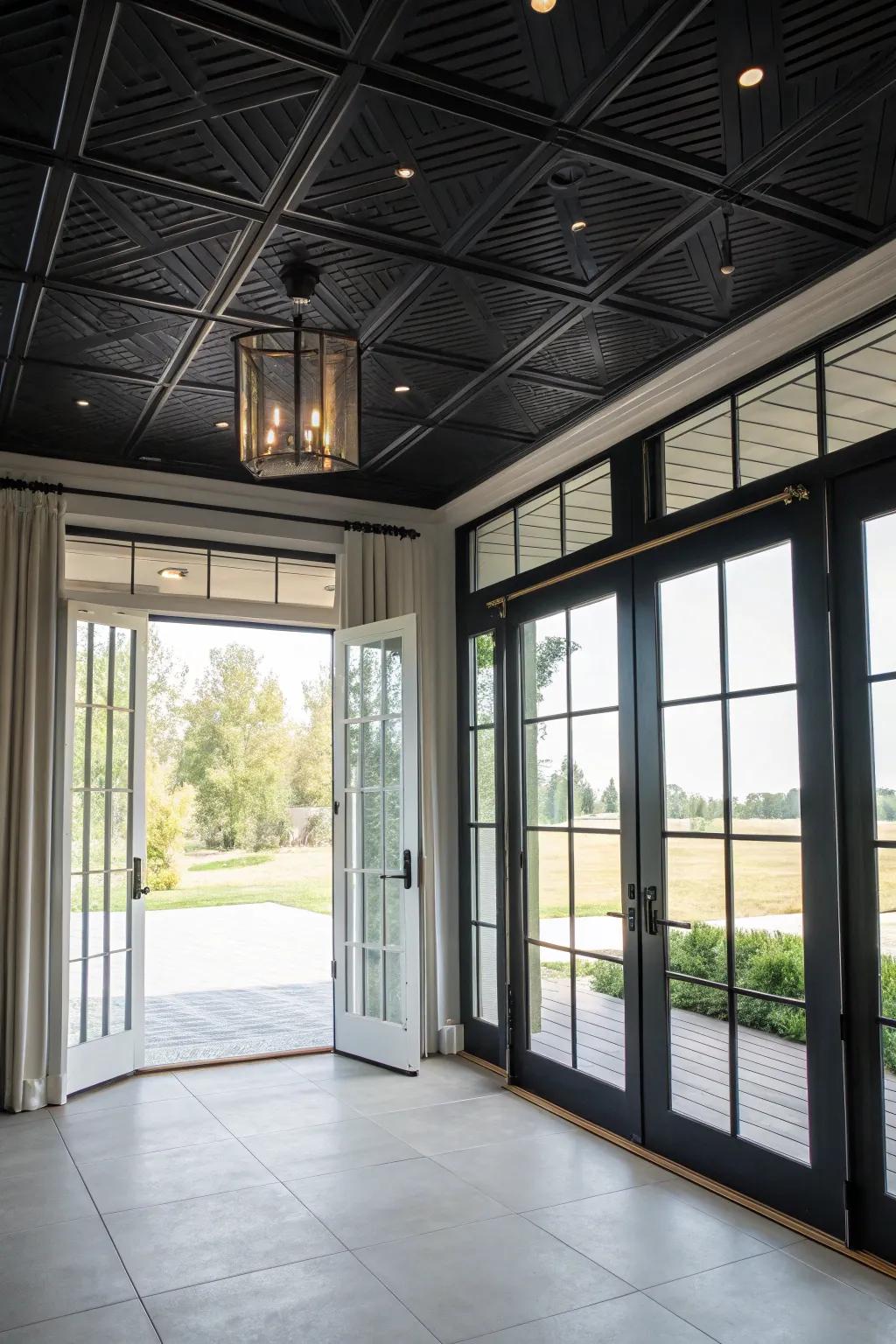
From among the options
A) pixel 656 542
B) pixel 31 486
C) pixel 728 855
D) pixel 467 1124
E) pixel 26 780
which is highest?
pixel 31 486

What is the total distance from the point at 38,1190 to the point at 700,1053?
2.62 m

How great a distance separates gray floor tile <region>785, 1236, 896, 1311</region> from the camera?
298cm

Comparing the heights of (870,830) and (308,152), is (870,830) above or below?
below

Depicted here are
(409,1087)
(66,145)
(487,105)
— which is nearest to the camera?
(487,105)

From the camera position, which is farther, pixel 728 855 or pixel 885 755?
pixel 728 855

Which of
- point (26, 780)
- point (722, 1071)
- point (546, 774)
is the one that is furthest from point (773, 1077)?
point (26, 780)

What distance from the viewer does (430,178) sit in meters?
2.98

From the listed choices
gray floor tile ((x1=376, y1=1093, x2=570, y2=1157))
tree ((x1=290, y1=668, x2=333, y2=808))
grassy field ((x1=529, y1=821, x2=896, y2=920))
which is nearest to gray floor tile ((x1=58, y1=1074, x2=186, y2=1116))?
gray floor tile ((x1=376, y1=1093, x2=570, y2=1157))

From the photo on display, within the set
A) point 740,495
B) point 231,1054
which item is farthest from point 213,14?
point 231,1054

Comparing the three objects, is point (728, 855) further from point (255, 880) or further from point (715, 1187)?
point (255, 880)

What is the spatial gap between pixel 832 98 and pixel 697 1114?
11.6 feet

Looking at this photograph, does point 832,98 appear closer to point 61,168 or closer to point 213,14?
point 213,14

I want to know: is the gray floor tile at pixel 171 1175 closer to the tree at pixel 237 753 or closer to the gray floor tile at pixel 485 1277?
the gray floor tile at pixel 485 1277

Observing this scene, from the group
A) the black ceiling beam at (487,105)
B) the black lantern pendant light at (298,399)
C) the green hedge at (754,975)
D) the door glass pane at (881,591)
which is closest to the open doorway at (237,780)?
the green hedge at (754,975)
